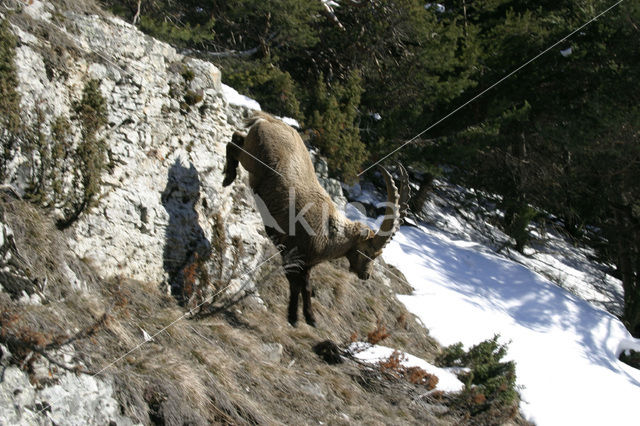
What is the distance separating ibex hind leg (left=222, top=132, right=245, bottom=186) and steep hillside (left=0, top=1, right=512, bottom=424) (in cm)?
15

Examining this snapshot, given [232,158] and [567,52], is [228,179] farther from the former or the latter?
[567,52]

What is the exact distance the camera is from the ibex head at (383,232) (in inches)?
258

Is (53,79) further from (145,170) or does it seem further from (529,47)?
(529,47)

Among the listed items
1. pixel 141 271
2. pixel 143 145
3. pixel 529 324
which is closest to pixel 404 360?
pixel 141 271

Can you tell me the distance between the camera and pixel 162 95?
23.0 feet

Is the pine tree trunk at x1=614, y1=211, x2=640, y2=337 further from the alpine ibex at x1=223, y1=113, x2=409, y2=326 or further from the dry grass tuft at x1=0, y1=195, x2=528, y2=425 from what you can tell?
the alpine ibex at x1=223, y1=113, x2=409, y2=326

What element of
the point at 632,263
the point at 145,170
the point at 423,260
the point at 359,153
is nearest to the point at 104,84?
the point at 145,170

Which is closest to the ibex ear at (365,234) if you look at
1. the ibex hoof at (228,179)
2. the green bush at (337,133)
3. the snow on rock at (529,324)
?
the ibex hoof at (228,179)

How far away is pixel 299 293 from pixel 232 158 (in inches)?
76.1

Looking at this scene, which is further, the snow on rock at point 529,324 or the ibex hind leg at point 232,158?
the snow on rock at point 529,324

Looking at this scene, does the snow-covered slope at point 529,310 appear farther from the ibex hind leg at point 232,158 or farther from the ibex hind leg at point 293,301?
the ibex hind leg at point 232,158

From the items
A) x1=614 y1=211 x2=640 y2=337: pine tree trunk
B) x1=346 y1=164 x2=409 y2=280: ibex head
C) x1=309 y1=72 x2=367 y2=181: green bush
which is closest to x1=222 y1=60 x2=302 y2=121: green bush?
x1=309 y1=72 x2=367 y2=181: green bush

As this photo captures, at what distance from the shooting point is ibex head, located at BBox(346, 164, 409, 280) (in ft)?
21.5

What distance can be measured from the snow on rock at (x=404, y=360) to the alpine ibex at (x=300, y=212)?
0.69 meters
